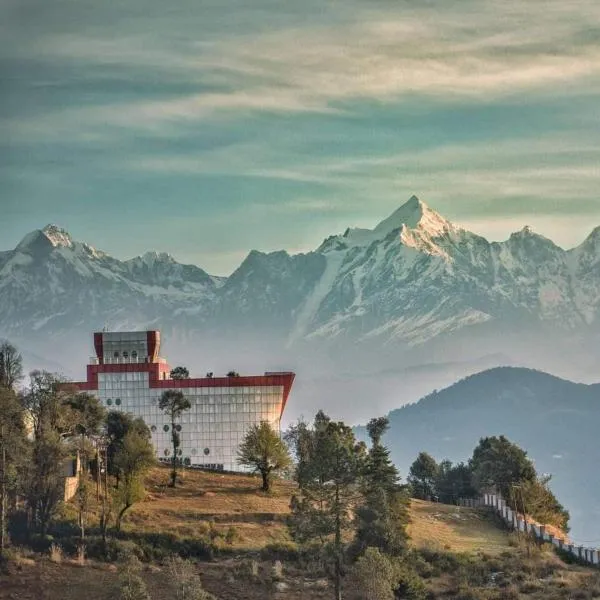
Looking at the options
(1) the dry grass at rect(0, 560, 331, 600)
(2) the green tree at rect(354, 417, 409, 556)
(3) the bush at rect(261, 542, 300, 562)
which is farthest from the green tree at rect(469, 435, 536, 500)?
(1) the dry grass at rect(0, 560, 331, 600)

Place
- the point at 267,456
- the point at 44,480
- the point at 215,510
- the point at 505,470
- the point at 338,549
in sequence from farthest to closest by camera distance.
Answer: the point at 505,470 < the point at 267,456 < the point at 215,510 < the point at 44,480 < the point at 338,549

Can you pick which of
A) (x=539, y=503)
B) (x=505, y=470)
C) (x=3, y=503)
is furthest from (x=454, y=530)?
(x=3, y=503)

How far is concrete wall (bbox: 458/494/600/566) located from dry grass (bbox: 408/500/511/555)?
183 cm

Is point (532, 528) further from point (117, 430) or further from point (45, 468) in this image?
point (45, 468)

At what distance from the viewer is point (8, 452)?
5010 inches

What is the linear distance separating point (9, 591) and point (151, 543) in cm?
2063

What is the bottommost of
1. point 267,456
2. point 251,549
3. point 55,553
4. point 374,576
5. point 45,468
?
point 374,576

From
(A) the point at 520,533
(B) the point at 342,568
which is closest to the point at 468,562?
(B) the point at 342,568

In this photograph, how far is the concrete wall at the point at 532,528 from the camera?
14938 cm

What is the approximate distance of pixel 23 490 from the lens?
13325 centimetres

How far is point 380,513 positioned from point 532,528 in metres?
37.2

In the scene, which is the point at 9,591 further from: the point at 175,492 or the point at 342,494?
the point at 175,492

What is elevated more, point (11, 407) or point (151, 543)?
point (11, 407)

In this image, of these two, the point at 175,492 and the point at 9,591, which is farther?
the point at 175,492
